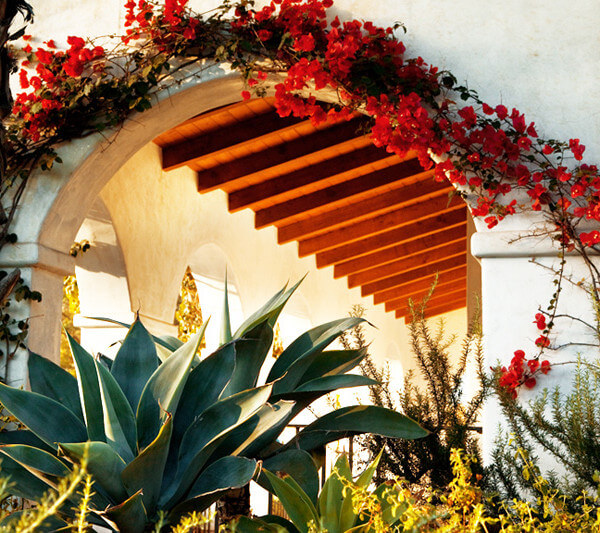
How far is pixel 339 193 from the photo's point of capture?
7309mm

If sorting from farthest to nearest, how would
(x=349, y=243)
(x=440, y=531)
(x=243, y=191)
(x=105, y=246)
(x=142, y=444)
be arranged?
(x=349, y=243), (x=243, y=191), (x=105, y=246), (x=142, y=444), (x=440, y=531)

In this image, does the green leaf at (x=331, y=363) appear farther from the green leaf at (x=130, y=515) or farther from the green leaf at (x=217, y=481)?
the green leaf at (x=130, y=515)

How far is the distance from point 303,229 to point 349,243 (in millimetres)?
916

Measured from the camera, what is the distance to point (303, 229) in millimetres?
8273

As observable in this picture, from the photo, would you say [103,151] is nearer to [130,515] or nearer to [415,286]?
[130,515]

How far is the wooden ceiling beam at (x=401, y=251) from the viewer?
916 centimetres

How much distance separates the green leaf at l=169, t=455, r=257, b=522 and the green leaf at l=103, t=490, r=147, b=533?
140 millimetres

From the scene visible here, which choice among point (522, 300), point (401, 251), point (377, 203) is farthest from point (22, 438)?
point (401, 251)

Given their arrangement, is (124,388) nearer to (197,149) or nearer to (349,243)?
(197,149)

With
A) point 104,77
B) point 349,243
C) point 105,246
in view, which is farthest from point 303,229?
point 104,77

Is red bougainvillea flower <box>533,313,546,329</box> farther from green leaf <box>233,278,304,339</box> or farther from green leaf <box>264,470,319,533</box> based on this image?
green leaf <box>264,470,319,533</box>

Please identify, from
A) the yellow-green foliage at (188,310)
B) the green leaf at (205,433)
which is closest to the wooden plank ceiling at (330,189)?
the yellow-green foliage at (188,310)

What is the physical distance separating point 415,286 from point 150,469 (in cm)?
965

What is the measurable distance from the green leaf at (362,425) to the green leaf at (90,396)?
501mm
